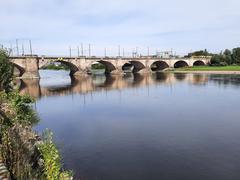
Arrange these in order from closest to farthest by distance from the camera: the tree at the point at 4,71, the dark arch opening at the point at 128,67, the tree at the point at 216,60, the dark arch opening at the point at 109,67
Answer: the tree at the point at 4,71
the dark arch opening at the point at 109,67
the tree at the point at 216,60
the dark arch opening at the point at 128,67

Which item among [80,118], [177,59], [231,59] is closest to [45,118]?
[80,118]

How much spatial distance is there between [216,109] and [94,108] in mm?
15154

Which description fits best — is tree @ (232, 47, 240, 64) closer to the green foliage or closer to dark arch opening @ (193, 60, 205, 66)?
dark arch opening @ (193, 60, 205, 66)

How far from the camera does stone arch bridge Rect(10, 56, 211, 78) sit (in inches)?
3452

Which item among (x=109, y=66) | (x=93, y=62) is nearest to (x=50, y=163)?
(x=93, y=62)

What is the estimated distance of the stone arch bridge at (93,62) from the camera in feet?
288

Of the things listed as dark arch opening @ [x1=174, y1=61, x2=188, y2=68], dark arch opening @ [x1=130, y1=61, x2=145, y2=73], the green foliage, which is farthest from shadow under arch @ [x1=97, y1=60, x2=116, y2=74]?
the green foliage

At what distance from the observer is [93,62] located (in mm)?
105562

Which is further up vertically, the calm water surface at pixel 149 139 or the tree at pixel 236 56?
the tree at pixel 236 56

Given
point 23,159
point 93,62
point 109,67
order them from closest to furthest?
point 23,159 → point 93,62 → point 109,67

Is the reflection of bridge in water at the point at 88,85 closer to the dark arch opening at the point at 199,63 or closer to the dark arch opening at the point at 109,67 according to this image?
the dark arch opening at the point at 109,67

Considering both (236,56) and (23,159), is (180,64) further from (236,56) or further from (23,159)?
(23,159)

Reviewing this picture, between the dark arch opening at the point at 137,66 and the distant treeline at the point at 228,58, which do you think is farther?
the distant treeline at the point at 228,58

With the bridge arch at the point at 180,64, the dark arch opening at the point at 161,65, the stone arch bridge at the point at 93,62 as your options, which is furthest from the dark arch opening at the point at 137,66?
the bridge arch at the point at 180,64
